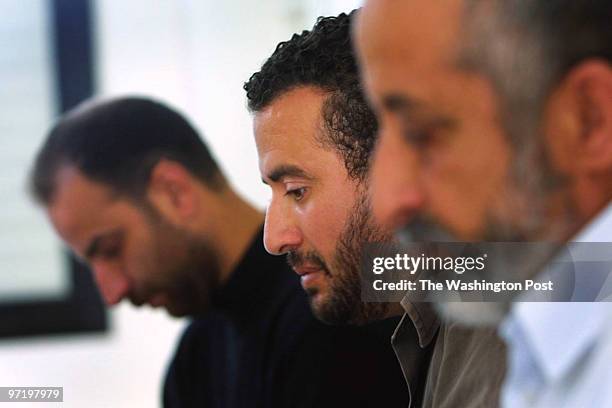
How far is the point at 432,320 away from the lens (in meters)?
0.72

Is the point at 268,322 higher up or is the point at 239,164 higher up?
the point at 239,164

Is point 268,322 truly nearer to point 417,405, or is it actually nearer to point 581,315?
point 417,405

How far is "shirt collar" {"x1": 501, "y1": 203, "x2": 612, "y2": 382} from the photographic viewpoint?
1.53 feet

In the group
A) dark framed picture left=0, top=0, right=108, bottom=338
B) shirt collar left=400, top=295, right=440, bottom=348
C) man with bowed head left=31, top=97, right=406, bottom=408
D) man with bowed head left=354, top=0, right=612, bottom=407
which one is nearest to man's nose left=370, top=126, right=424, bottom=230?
man with bowed head left=354, top=0, right=612, bottom=407

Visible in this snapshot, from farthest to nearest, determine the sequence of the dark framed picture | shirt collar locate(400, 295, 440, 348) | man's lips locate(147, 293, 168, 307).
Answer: the dark framed picture → man's lips locate(147, 293, 168, 307) → shirt collar locate(400, 295, 440, 348)

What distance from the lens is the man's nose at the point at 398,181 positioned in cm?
48

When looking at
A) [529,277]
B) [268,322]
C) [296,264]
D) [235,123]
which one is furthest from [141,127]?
[529,277]

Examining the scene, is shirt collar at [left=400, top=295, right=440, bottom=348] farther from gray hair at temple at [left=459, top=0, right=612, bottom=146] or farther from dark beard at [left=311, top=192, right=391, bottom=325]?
gray hair at temple at [left=459, top=0, right=612, bottom=146]

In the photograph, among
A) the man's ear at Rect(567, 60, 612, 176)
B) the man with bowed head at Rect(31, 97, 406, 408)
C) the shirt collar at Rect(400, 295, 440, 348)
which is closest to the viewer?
the man's ear at Rect(567, 60, 612, 176)

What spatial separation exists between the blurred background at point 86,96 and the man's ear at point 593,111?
2.51 feet

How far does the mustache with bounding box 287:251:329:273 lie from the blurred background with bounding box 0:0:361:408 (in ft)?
1.31

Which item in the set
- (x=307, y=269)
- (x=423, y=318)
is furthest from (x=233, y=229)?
(x=423, y=318)

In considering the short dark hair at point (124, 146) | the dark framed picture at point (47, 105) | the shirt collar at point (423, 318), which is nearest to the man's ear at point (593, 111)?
Answer: the shirt collar at point (423, 318)

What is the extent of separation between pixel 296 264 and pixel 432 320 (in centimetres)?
15
